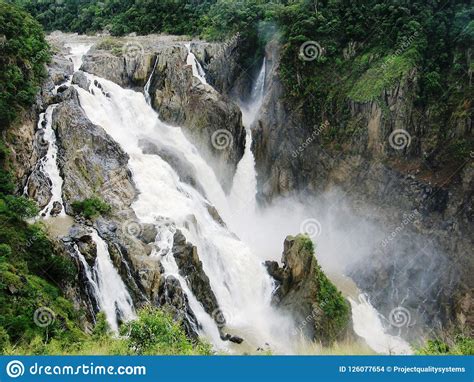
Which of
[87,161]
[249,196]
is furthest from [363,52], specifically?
[87,161]

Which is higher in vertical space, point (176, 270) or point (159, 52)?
point (159, 52)

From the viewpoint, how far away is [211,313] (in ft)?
70.4

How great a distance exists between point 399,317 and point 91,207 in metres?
17.0

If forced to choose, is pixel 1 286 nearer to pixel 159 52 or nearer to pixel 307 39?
pixel 159 52

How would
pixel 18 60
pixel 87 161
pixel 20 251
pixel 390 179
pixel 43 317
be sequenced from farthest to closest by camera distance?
1. pixel 390 179
2. pixel 18 60
3. pixel 87 161
4. pixel 20 251
5. pixel 43 317

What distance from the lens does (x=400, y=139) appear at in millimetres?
29469

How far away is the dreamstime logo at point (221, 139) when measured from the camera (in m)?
32.0

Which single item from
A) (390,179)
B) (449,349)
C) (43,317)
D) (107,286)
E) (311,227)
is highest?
(449,349)

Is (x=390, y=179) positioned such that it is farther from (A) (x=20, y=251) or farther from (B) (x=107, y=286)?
(A) (x=20, y=251)

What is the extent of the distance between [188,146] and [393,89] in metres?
12.8
